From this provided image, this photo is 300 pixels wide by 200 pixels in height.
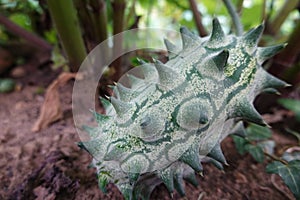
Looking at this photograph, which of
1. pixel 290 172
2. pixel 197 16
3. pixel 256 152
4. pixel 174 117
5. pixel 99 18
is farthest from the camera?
pixel 197 16

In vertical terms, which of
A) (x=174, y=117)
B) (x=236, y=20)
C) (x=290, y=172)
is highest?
(x=236, y=20)

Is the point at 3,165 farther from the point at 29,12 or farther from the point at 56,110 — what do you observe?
the point at 29,12

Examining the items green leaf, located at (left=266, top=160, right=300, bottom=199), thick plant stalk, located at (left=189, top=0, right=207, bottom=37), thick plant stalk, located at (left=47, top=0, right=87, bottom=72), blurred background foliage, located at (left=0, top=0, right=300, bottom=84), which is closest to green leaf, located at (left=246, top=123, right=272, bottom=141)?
green leaf, located at (left=266, top=160, right=300, bottom=199)

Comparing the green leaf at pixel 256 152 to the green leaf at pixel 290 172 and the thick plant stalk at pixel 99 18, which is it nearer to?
the green leaf at pixel 290 172

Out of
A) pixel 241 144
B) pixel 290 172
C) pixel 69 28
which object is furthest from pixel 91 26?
pixel 290 172

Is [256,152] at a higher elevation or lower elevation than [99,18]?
lower

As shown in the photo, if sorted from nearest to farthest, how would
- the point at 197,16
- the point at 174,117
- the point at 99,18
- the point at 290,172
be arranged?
1. the point at 174,117
2. the point at 290,172
3. the point at 99,18
4. the point at 197,16

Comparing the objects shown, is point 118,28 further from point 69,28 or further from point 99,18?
point 69,28
